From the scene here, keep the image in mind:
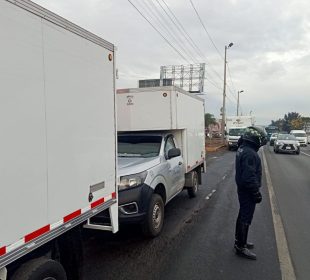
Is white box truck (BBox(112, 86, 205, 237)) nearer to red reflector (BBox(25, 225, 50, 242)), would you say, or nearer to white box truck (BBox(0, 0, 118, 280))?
white box truck (BBox(0, 0, 118, 280))

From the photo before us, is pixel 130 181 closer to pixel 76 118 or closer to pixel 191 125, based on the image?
pixel 76 118

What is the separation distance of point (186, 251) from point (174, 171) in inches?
84.8

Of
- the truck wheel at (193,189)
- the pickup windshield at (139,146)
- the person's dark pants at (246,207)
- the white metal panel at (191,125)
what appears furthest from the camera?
the truck wheel at (193,189)

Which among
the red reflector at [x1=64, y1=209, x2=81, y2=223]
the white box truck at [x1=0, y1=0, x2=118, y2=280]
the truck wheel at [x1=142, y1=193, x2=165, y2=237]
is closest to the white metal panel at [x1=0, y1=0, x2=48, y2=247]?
the white box truck at [x1=0, y1=0, x2=118, y2=280]

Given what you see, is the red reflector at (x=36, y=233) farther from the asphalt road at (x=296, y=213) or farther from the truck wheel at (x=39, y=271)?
the asphalt road at (x=296, y=213)

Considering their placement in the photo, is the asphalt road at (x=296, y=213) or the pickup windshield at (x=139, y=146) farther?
the pickup windshield at (x=139, y=146)

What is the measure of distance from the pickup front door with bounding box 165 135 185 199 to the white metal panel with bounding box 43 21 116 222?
300 cm

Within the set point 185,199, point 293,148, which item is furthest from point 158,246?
point 293,148

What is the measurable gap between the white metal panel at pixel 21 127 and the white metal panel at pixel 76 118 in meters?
0.13

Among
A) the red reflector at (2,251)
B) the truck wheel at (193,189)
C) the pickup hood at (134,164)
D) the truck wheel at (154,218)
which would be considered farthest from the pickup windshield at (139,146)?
the red reflector at (2,251)

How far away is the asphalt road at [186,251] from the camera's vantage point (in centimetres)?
461

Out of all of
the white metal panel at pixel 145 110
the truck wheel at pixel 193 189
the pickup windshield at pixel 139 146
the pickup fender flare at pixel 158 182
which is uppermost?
the white metal panel at pixel 145 110

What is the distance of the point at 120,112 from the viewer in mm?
7656

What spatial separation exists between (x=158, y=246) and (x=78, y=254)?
2.11 metres
